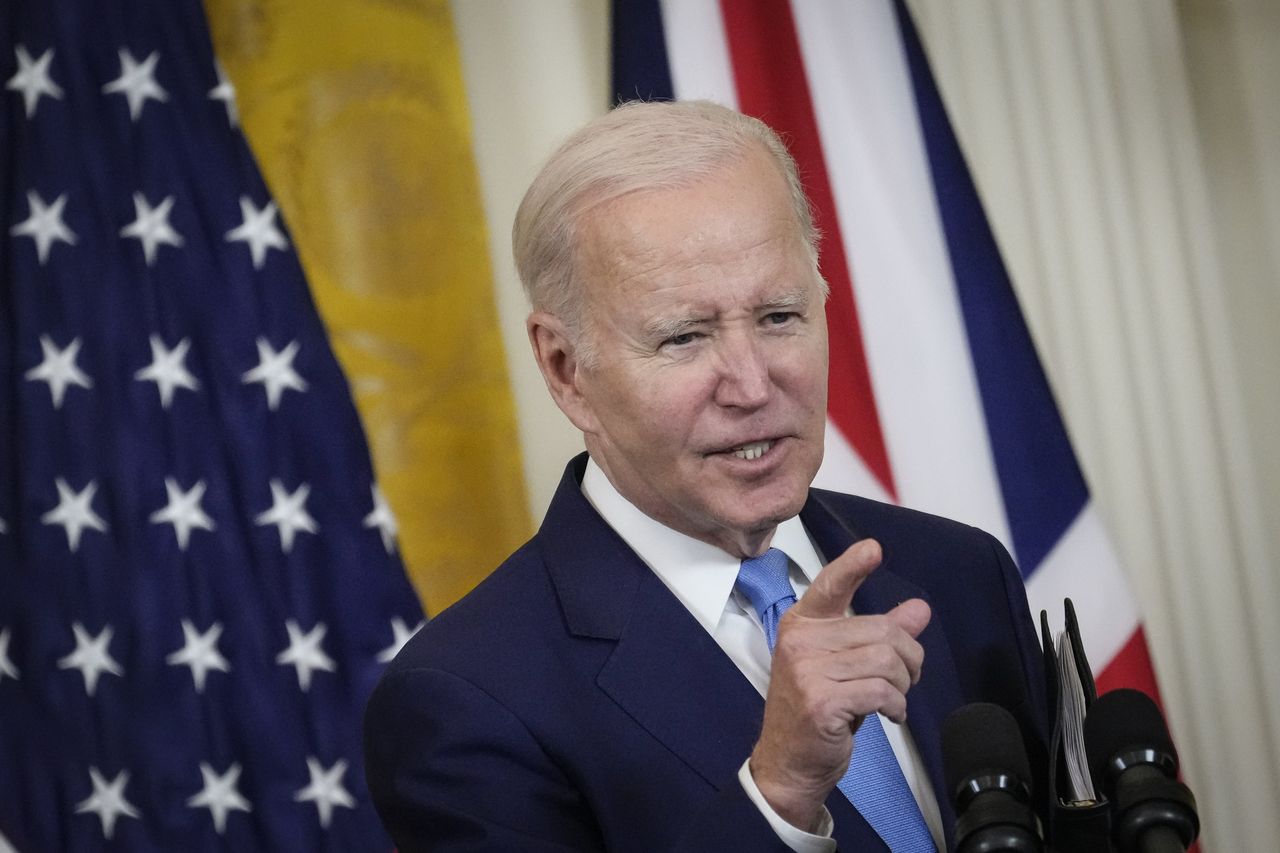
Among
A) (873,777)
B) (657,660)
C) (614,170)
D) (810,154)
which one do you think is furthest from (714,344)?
A: (810,154)

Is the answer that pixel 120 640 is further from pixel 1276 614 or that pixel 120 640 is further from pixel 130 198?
pixel 1276 614

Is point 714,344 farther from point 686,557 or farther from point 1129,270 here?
point 1129,270

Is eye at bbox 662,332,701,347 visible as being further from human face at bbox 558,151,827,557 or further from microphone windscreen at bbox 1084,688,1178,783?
microphone windscreen at bbox 1084,688,1178,783

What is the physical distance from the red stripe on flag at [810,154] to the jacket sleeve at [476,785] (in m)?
1.79

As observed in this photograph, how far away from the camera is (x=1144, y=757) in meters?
1.15

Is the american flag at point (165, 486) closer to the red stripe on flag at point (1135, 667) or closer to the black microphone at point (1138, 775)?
the red stripe on flag at point (1135, 667)

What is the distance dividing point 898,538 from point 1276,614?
1767 mm

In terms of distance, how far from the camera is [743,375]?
1.66 metres

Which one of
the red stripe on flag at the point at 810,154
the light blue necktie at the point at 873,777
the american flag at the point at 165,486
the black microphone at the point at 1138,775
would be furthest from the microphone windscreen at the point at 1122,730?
the american flag at the point at 165,486

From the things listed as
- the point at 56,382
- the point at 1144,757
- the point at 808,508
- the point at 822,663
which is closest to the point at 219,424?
the point at 56,382

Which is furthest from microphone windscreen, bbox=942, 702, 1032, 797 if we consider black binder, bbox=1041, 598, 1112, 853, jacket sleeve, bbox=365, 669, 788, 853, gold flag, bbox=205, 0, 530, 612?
gold flag, bbox=205, 0, 530, 612

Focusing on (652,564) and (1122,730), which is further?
(652,564)

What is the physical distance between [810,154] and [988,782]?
7.86 ft

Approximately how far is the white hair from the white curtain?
1.46 m
